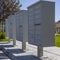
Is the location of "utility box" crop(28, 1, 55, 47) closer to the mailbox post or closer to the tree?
the mailbox post

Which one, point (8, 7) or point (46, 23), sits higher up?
point (8, 7)

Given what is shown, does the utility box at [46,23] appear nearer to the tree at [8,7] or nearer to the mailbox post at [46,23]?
the mailbox post at [46,23]

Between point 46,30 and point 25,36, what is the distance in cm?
423

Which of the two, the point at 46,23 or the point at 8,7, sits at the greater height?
the point at 8,7

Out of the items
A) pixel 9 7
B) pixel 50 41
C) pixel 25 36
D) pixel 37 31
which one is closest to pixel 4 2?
pixel 9 7

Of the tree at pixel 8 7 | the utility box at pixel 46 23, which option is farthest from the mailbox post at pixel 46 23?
the tree at pixel 8 7

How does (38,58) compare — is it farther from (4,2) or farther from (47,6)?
(4,2)

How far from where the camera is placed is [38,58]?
35.1ft

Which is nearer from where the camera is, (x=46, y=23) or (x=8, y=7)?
(x=46, y=23)

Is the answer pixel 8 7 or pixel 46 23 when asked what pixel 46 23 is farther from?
pixel 8 7

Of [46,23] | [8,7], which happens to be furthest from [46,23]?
[8,7]

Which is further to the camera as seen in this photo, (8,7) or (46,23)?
(8,7)

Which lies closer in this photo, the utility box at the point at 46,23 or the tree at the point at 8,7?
the utility box at the point at 46,23

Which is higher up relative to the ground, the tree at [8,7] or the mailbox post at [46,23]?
the tree at [8,7]
